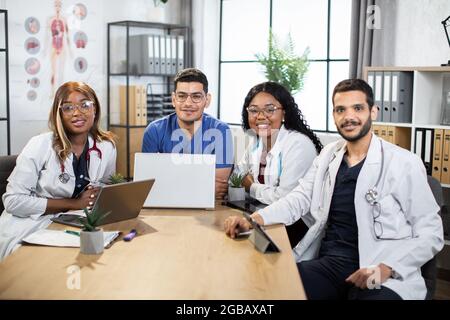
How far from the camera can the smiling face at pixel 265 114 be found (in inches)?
122

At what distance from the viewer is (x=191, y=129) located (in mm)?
3240

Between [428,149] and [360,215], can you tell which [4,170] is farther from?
[428,149]

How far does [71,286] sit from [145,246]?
0.46 m

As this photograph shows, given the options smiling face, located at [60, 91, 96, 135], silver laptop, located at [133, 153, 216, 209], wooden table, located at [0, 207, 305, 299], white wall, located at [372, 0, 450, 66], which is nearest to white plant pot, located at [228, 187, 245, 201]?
silver laptop, located at [133, 153, 216, 209]

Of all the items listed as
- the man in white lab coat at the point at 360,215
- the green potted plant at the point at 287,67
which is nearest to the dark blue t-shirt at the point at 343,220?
the man in white lab coat at the point at 360,215

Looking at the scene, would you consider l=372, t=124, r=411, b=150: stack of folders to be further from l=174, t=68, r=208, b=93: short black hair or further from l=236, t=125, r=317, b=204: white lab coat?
l=174, t=68, r=208, b=93: short black hair

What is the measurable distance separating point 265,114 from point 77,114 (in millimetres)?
930

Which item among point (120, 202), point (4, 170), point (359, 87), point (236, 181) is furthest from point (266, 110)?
point (4, 170)

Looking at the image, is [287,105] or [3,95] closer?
[287,105]

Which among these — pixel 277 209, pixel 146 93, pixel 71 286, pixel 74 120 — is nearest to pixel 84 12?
pixel 146 93

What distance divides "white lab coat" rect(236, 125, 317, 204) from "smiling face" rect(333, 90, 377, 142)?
0.44 m

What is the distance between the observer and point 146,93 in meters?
5.95

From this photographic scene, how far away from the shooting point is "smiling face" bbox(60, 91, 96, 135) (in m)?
2.79

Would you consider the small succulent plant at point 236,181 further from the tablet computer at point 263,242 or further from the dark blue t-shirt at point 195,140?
the tablet computer at point 263,242
